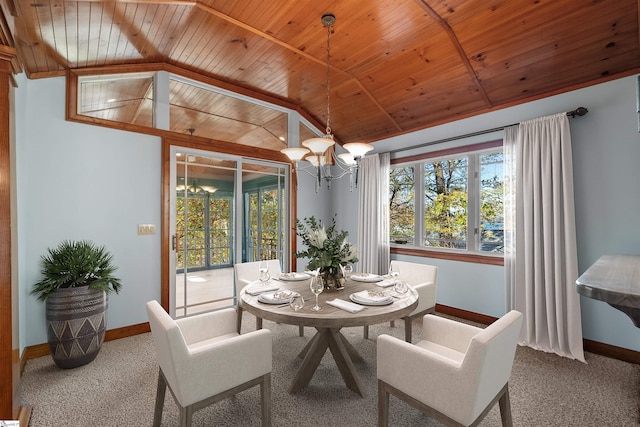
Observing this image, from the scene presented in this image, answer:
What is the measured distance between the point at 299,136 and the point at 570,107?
3.40 metres

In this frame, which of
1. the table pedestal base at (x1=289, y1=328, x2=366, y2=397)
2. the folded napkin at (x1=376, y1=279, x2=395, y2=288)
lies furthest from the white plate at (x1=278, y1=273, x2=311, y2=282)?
the folded napkin at (x1=376, y1=279, x2=395, y2=288)

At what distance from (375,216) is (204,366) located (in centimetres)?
345

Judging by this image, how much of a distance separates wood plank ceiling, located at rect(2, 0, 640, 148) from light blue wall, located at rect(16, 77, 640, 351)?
0.29 m

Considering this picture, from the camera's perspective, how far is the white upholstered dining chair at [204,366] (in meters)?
1.42

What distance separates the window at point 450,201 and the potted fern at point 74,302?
3.71m

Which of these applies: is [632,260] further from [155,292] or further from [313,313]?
[155,292]

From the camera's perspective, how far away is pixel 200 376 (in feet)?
4.82

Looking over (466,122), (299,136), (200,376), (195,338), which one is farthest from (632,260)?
(299,136)

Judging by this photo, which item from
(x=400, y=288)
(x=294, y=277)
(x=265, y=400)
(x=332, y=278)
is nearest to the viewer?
(x=265, y=400)

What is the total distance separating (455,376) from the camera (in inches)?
52.5

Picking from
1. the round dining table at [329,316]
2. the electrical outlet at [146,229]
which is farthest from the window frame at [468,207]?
the electrical outlet at [146,229]

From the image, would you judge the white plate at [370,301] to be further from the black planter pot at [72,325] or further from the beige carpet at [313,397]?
the black planter pot at [72,325]

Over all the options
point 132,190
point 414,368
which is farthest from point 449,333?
point 132,190

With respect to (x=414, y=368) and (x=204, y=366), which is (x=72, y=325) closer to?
(x=204, y=366)
